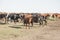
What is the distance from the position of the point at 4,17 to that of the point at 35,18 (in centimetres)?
715

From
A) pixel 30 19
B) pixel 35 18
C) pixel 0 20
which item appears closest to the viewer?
pixel 30 19

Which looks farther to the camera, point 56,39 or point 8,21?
point 8,21

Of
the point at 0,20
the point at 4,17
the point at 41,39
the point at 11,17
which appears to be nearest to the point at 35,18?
the point at 11,17

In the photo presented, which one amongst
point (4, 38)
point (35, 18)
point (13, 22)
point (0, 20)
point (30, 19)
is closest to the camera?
point (4, 38)

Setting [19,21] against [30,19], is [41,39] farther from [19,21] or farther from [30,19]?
[19,21]

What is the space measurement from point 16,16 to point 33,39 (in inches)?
677

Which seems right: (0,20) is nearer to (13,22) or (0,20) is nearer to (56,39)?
(13,22)

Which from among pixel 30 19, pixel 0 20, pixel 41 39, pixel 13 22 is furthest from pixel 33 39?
pixel 0 20

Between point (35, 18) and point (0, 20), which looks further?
point (0, 20)

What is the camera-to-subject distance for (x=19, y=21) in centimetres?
3941

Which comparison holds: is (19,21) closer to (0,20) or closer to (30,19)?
(0,20)

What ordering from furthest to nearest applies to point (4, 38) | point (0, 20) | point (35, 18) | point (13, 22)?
point (0, 20) → point (13, 22) → point (35, 18) → point (4, 38)

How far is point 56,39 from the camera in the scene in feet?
62.3

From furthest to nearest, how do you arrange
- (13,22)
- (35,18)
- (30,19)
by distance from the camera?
(13,22) → (35,18) → (30,19)
